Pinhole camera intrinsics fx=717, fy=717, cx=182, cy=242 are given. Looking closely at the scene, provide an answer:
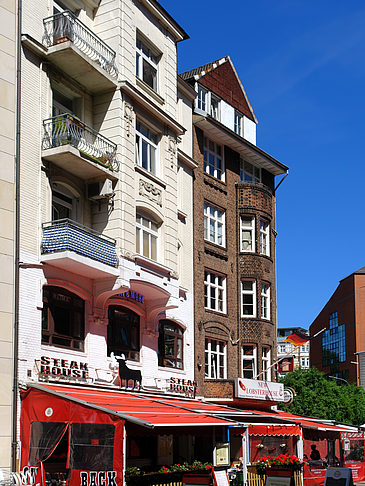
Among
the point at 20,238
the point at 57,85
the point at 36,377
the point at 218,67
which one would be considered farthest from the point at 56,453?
the point at 218,67

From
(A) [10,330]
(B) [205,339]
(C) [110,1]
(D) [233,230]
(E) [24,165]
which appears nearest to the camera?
(A) [10,330]

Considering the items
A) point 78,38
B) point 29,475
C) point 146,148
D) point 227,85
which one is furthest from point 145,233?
point 227,85

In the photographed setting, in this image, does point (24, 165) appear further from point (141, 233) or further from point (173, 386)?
point (173, 386)

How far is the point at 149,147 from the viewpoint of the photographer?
2745 centimetres

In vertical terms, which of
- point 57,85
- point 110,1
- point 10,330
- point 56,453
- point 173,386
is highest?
point 110,1

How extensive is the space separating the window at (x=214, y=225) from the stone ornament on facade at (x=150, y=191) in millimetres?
6824

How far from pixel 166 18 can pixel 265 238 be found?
12835 mm

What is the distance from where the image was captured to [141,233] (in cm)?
2605

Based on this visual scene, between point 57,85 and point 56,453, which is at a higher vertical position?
point 57,85

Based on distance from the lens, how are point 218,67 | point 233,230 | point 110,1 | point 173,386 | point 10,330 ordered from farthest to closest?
point 218,67, point 233,230, point 173,386, point 110,1, point 10,330

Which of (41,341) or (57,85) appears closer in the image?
(41,341)


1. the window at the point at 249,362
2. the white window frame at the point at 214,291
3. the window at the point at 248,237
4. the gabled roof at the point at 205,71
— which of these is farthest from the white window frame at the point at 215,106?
the window at the point at 249,362

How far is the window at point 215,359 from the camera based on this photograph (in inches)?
1262

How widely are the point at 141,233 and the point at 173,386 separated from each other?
6.31 meters
